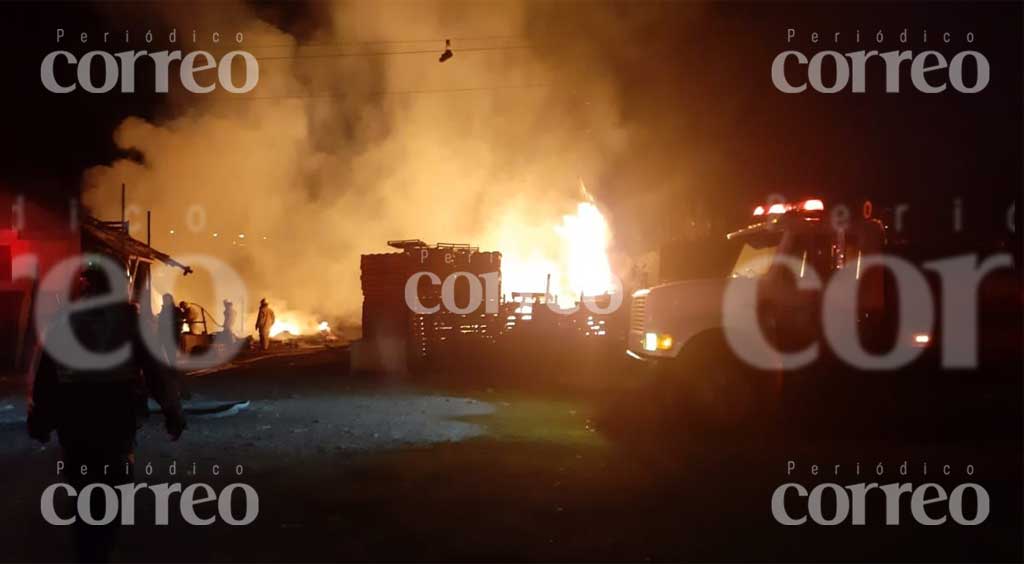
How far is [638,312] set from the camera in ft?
32.5

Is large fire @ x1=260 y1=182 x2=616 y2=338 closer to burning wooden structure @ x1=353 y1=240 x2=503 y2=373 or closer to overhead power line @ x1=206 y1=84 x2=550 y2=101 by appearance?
burning wooden structure @ x1=353 y1=240 x2=503 y2=373

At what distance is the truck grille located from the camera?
380 inches

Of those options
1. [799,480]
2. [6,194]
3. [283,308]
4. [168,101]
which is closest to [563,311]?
[799,480]

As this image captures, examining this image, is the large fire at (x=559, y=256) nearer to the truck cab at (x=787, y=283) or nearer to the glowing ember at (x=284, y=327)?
the glowing ember at (x=284, y=327)

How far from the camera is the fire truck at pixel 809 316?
27.0 feet

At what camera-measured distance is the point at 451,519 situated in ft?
17.1

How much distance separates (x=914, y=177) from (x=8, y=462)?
1644 centimetres

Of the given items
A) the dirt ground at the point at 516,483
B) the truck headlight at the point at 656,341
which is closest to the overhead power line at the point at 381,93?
the dirt ground at the point at 516,483

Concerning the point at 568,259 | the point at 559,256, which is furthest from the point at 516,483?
the point at 559,256

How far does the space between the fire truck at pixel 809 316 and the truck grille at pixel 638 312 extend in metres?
1.05

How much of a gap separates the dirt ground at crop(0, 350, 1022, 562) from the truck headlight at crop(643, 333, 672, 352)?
0.74 m

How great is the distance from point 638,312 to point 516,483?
422 cm

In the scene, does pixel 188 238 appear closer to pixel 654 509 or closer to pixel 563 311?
pixel 563 311

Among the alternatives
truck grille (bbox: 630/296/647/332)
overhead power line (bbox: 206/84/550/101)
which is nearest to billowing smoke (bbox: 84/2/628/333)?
overhead power line (bbox: 206/84/550/101)
